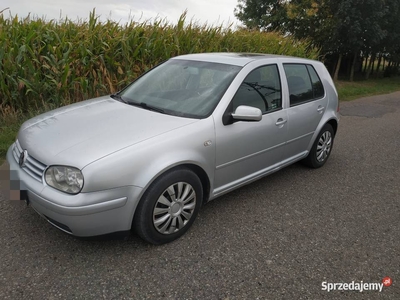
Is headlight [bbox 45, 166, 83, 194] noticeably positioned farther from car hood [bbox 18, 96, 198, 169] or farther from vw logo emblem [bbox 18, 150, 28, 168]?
vw logo emblem [bbox 18, 150, 28, 168]

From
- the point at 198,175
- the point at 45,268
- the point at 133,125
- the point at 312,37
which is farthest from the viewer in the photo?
the point at 312,37

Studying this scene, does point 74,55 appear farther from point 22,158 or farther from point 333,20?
point 333,20

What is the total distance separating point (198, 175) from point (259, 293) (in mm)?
1095

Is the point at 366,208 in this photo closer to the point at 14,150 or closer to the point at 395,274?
the point at 395,274

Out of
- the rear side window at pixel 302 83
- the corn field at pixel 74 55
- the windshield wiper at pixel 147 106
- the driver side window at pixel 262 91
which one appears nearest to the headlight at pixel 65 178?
the windshield wiper at pixel 147 106

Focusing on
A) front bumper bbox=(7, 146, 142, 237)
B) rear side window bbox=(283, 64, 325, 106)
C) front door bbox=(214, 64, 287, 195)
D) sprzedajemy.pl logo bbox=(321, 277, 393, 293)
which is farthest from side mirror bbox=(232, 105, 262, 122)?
sprzedajemy.pl logo bbox=(321, 277, 393, 293)

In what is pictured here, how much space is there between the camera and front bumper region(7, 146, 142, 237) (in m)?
2.32

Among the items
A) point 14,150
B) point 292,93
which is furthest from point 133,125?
point 292,93

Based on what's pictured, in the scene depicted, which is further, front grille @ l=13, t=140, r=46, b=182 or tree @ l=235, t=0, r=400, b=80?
tree @ l=235, t=0, r=400, b=80

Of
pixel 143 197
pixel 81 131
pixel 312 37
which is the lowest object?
pixel 143 197

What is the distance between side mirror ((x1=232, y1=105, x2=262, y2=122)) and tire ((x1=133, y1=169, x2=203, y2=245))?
2.18 ft

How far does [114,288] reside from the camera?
2.32 meters

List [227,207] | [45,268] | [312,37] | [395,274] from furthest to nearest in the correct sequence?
[312,37] < [227,207] < [395,274] < [45,268]

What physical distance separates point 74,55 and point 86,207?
4.55 metres
